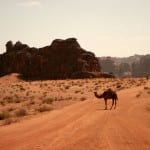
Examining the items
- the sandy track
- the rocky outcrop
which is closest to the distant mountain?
the rocky outcrop

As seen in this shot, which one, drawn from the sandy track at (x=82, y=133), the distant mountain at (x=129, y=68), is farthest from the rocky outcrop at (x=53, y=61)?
the sandy track at (x=82, y=133)

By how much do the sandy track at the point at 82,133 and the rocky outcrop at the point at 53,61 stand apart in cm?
8365

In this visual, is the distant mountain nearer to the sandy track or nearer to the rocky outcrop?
the rocky outcrop

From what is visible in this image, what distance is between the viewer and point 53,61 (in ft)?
347

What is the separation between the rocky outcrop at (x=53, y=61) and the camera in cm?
10262

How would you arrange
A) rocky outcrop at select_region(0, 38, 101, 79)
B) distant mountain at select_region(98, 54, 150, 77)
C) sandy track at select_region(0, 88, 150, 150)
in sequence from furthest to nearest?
1. distant mountain at select_region(98, 54, 150, 77)
2. rocky outcrop at select_region(0, 38, 101, 79)
3. sandy track at select_region(0, 88, 150, 150)

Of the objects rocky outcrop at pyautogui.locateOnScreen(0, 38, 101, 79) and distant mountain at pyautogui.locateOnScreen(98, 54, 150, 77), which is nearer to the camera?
rocky outcrop at pyautogui.locateOnScreen(0, 38, 101, 79)

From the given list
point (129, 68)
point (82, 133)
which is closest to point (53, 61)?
point (82, 133)

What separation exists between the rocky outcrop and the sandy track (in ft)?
274

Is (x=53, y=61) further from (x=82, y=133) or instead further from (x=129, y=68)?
(x=129, y=68)

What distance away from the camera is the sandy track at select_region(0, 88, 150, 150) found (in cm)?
1107

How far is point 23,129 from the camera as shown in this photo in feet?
49.6

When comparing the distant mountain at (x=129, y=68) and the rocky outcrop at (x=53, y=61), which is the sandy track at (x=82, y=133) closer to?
the rocky outcrop at (x=53, y=61)

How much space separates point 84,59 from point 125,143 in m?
95.3
